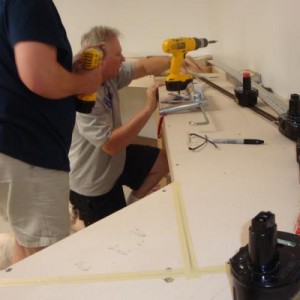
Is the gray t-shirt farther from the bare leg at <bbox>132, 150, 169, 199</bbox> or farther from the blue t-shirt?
the blue t-shirt

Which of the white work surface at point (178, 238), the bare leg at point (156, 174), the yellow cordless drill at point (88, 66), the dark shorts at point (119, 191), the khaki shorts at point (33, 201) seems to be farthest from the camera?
the bare leg at point (156, 174)

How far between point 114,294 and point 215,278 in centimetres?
16

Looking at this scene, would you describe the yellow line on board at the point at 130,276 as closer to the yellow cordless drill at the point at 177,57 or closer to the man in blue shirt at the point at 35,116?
the man in blue shirt at the point at 35,116

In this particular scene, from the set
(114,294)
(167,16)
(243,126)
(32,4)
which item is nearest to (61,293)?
(114,294)

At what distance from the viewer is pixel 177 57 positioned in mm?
1800

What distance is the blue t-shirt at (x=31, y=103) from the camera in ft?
3.37

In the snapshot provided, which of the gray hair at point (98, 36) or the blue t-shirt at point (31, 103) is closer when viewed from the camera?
the blue t-shirt at point (31, 103)

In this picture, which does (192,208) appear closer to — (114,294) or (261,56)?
(114,294)

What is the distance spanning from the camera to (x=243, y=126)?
4.26 ft

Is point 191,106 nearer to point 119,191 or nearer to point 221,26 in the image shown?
point 119,191

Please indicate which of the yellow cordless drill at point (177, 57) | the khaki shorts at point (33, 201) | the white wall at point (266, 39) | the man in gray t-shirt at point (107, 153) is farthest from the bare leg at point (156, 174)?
the khaki shorts at point (33, 201)

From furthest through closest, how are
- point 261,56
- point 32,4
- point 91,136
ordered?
point 261,56 → point 91,136 → point 32,4

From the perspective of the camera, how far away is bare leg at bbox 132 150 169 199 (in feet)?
6.21

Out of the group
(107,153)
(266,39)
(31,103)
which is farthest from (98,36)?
(266,39)
